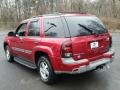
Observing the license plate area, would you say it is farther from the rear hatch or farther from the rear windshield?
the rear windshield

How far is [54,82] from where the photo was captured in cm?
618

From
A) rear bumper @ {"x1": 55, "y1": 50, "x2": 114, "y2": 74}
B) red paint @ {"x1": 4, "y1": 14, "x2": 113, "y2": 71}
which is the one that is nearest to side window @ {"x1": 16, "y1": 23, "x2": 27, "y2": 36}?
red paint @ {"x1": 4, "y1": 14, "x2": 113, "y2": 71}

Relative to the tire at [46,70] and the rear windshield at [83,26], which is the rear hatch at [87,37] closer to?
the rear windshield at [83,26]

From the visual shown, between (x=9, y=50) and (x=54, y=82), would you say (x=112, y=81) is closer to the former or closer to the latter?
(x=54, y=82)

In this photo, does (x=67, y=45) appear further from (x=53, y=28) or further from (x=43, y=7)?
(x=43, y=7)

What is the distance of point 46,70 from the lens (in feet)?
20.4

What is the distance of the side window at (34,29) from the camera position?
6.60 meters

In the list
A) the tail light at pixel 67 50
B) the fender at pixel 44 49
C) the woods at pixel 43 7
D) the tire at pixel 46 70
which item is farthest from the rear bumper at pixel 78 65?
the woods at pixel 43 7

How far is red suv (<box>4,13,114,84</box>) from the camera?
5.45 m

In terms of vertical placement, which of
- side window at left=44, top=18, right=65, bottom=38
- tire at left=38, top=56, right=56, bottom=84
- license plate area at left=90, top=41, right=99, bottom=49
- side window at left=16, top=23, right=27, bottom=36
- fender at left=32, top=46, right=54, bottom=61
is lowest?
tire at left=38, top=56, right=56, bottom=84

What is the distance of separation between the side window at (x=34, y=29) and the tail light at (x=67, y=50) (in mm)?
1359

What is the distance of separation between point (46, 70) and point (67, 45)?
1196mm

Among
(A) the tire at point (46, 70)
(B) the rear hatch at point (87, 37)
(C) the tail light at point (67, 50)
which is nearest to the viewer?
(C) the tail light at point (67, 50)

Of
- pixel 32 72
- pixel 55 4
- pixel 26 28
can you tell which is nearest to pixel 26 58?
pixel 32 72
